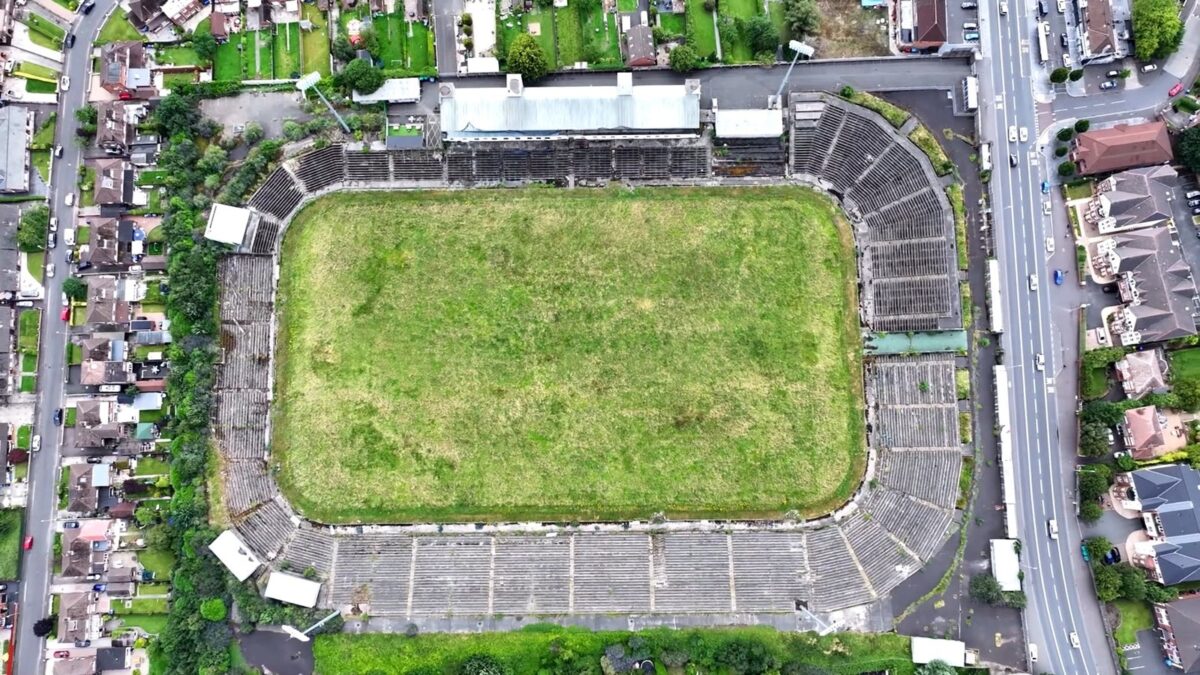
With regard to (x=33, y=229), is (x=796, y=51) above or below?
above

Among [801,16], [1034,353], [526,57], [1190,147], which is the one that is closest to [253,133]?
[526,57]

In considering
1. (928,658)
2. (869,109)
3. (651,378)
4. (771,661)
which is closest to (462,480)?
(651,378)

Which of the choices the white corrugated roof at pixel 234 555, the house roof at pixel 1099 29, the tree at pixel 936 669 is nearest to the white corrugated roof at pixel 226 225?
the white corrugated roof at pixel 234 555

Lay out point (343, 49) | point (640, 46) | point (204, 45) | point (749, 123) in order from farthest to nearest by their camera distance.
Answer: point (204, 45) → point (343, 49) → point (640, 46) → point (749, 123)

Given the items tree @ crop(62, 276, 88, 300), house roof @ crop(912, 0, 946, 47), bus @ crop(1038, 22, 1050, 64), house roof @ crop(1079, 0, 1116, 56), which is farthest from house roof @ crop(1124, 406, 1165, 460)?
tree @ crop(62, 276, 88, 300)

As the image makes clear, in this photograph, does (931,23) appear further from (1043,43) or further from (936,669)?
(936,669)

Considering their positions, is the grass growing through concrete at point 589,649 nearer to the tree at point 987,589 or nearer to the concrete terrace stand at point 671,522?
the concrete terrace stand at point 671,522

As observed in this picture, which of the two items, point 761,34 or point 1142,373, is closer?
point 1142,373
